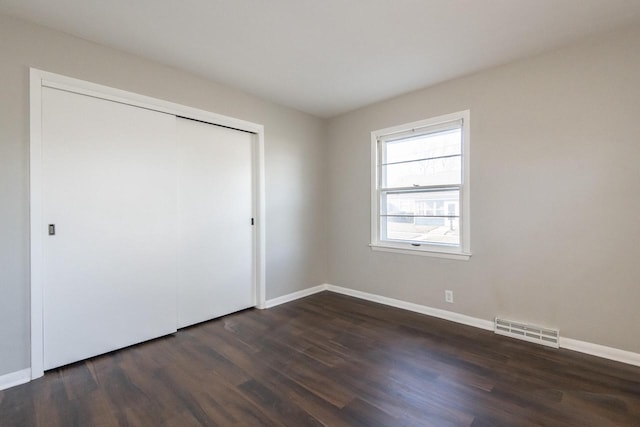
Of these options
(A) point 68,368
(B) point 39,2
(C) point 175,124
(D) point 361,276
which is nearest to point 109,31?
(B) point 39,2

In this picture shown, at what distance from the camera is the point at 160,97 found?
→ 2.76 m

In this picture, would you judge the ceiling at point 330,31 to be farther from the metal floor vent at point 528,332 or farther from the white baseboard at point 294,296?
the white baseboard at point 294,296

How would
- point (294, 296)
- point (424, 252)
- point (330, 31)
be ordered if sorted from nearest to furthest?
point (330, 31) → point (424, 252) → point (294, 296)

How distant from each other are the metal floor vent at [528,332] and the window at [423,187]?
2.36ft

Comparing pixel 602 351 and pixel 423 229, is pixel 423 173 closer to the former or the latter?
pixel 423 229

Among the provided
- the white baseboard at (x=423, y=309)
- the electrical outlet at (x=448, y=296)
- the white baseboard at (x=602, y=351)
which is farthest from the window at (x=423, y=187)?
the white baseboard at (x=602, y=351)

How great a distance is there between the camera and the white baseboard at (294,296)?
12.2 ft

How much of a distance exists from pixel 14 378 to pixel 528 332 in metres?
4.08

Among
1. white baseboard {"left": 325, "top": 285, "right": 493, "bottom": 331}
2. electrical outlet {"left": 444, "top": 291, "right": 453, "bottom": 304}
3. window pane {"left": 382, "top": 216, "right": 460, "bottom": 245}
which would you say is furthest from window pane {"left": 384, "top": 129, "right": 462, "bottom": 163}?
white baseboard {"left": 325, "top": 285, "right": 493, "bottom": 331}

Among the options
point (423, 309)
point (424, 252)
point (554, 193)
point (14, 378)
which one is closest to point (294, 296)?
point (423, 309)

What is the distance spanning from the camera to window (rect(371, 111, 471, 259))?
314cm

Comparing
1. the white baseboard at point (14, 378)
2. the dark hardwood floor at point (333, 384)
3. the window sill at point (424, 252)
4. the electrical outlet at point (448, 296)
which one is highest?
the window sill at point (424, 252)

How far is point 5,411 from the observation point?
178 cm

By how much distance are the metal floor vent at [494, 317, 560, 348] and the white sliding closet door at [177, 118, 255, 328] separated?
270 centimetres
